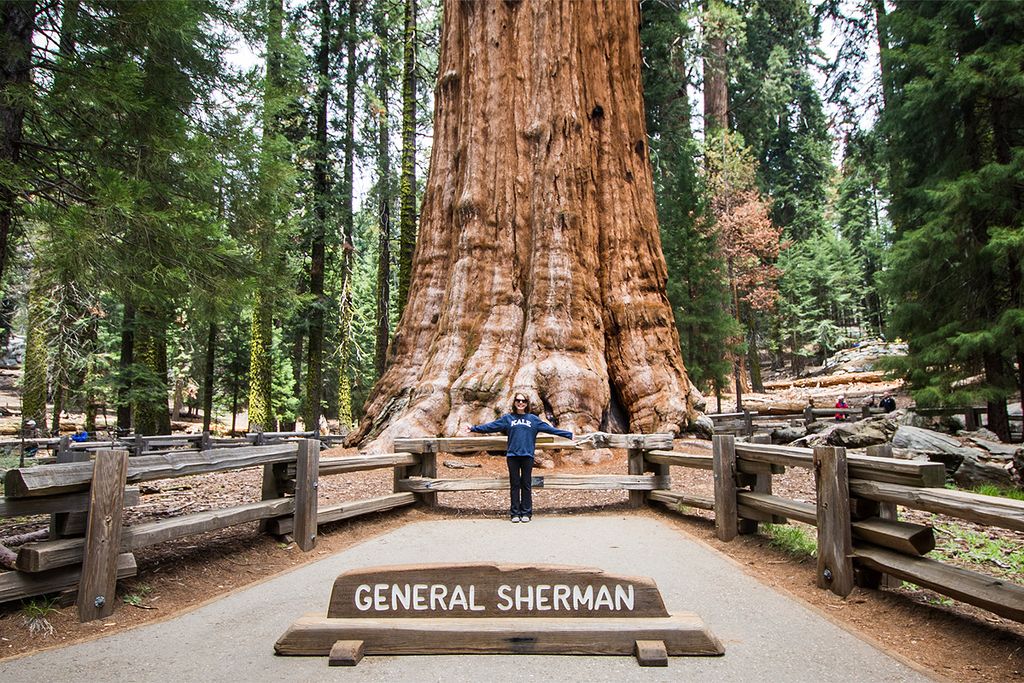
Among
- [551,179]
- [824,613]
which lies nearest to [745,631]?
[824,613]

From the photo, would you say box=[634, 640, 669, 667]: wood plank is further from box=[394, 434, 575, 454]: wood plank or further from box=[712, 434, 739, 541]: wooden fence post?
box=[394, 434, 575, 454]: wood plank

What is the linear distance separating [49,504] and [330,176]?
19315 millimetres

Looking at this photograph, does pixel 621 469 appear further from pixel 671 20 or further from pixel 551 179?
pixel 671 20

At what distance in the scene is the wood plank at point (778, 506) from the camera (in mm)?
5640

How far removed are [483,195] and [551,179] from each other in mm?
1398

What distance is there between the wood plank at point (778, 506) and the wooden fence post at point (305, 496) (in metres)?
4.74

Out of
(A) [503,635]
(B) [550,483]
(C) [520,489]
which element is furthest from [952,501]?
(B) [550,483]

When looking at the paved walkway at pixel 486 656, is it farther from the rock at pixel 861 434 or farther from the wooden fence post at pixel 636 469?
the rock at pixel 861 434

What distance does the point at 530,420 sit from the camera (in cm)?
805

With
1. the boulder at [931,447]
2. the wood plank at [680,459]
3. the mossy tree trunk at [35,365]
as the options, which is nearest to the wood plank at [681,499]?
the wood plank at [680,459]

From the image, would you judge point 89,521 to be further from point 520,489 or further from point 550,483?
point 550,483

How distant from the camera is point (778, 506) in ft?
20.3

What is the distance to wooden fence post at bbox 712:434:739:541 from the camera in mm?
7027

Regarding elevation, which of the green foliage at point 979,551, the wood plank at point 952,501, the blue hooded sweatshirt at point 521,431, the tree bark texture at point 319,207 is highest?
the tree bark texture at point 319,207
